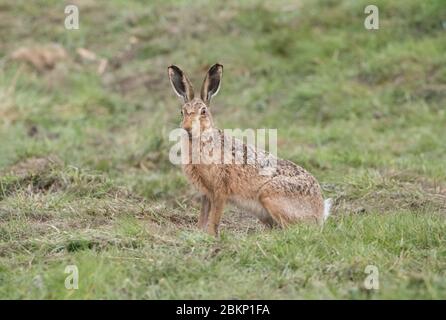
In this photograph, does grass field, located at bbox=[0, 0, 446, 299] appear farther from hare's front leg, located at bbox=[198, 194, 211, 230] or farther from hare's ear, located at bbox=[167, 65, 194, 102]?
hare's ear, located at bbox=[167, 65, 194, 102]

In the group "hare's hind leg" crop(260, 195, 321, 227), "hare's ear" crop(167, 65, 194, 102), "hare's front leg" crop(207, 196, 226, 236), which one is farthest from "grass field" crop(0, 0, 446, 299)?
"hare's ear" crop(167, 65, 194, 102)

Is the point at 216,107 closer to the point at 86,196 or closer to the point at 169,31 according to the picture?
the point at 169,31

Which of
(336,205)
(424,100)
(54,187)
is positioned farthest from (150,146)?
(424,100)

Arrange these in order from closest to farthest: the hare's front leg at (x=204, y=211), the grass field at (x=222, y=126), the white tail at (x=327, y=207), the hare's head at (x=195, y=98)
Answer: the grass field at (x=222, y=126), the hare's head at (x=195, y=98), the hare's front leg at (x=204, y=211), the white tail at (x=327, y=207)

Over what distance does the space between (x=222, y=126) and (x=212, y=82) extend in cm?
466

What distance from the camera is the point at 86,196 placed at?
8406 mm

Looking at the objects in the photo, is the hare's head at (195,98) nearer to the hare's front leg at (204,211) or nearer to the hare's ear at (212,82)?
the hare's ear at (212,82)

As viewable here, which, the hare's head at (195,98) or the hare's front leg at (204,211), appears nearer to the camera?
the hare's head at (195,98)

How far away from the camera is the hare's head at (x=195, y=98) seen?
7.22 meters

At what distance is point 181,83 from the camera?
7.57 meters

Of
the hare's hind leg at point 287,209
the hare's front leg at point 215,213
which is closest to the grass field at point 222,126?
the hare's front leg at point 215,213

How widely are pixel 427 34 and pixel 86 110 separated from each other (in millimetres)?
5272

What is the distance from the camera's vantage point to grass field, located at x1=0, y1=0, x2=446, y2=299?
604cm

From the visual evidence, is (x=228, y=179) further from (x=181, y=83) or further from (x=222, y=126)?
(x=222, y=126)
